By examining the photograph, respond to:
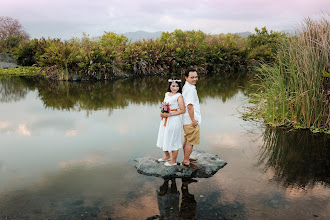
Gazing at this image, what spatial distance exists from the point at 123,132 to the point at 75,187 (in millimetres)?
2673

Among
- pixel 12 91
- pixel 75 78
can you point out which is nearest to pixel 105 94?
pixel 12 91

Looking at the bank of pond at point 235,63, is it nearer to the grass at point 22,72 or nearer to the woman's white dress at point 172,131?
the grass at point 22,72

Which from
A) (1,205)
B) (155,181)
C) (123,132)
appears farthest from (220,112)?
(1,205)

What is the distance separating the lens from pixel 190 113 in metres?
4.36

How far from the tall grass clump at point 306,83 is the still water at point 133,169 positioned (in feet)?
1.58

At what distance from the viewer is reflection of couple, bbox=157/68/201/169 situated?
4.37m

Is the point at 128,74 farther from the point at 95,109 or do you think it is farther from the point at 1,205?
the point at 1,205

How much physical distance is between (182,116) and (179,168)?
0.79 metres

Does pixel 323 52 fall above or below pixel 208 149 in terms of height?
above

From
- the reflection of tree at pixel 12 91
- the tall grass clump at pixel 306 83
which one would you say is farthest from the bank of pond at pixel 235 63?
the reflection of tree at pixel 12 91

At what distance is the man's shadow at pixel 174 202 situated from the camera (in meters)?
3.37

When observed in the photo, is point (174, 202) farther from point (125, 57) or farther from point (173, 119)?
point (125, 57)

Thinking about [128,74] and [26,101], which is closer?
[26,101]

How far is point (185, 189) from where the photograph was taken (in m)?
3.99
